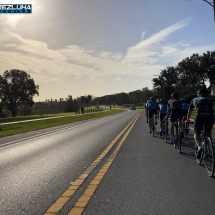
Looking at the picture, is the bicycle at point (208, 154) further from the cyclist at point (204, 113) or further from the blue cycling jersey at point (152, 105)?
the blue cycling jersey at point (152, 105)

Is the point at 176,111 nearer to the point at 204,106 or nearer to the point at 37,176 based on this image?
the point at 204,106

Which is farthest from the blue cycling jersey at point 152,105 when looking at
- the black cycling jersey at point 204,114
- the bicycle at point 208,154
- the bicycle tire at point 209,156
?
the bicycle tire at point 209,156

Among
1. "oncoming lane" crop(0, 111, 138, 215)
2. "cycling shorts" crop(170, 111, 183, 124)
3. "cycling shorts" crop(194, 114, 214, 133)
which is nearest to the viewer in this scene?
"oncoming lane" crop(0, 111, 138, 215)

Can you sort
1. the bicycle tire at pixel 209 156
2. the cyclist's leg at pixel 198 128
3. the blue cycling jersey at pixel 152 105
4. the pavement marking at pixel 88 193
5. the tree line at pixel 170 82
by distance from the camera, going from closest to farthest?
Result: 1. the pavement marking at pixel 88 193
2. the bicycle tire at pixel 209 156
3. the cyclist's leg at pixel 198 128
4. the blue cycling jersey at pixel 152 105
5. the tree line at pixel 170 82

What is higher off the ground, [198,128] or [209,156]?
[198,128]

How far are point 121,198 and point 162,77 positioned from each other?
82334mm

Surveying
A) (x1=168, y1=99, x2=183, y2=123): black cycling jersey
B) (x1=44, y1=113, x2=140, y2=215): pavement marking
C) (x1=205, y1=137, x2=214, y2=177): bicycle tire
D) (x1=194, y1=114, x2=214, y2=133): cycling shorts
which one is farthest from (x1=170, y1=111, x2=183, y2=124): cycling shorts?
(x1=44, y1=113, x2=140, y2=215): pavement marking

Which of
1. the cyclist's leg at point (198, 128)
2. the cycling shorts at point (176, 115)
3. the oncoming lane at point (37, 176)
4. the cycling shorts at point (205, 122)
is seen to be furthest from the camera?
the cycling shorts at point (176, 115)

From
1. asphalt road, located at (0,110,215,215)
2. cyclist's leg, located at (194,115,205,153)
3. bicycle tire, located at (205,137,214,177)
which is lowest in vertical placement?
asphalt road, located at (0,110,215,215)

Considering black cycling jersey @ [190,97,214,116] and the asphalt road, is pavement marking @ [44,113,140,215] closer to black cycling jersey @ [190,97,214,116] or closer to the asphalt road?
the asphalt road

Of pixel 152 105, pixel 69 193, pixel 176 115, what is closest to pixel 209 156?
pixel 176 115

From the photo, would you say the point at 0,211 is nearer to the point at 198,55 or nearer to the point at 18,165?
the point at 18,165

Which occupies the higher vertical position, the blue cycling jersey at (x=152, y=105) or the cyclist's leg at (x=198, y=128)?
the blue cycling jersey at (x=152, y=105)

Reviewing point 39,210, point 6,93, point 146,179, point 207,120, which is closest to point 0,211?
point 39,210
